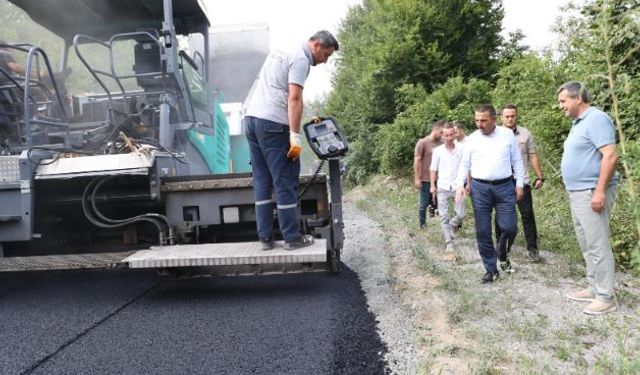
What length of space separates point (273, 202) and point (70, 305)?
1.72 metres

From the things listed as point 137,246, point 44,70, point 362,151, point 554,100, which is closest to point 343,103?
point 362,151

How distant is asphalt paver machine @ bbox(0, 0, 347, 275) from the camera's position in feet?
11.5

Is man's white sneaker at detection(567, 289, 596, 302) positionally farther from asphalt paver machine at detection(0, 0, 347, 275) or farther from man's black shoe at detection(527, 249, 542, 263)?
asphalt paver machine at detection(0, 0, 347, 275)

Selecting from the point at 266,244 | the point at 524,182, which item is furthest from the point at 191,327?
the point at 524,182

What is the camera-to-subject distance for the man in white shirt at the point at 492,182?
396 centimetres

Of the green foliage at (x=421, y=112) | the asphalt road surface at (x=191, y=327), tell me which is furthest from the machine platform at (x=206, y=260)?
the green foliage at (x=421, y=112)

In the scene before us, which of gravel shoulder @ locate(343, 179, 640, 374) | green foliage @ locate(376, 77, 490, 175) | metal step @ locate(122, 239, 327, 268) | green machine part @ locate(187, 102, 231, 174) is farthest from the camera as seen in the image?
green foliage @ locate(376, 77, 490, 175)

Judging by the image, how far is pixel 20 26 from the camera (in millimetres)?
5207

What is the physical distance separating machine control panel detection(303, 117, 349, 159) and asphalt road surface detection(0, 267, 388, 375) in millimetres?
1095

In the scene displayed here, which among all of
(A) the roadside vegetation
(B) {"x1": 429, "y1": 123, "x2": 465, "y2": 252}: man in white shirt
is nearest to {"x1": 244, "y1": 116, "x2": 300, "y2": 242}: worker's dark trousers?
(B) {"x1": 429, "y1": 123, "x2": 465, "y2": 252}: man in white shirt

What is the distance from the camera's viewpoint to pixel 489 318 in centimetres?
306

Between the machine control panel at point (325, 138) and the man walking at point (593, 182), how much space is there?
60.3 inches

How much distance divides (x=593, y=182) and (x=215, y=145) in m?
4.49

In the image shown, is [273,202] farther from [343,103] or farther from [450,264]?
[343,103]
